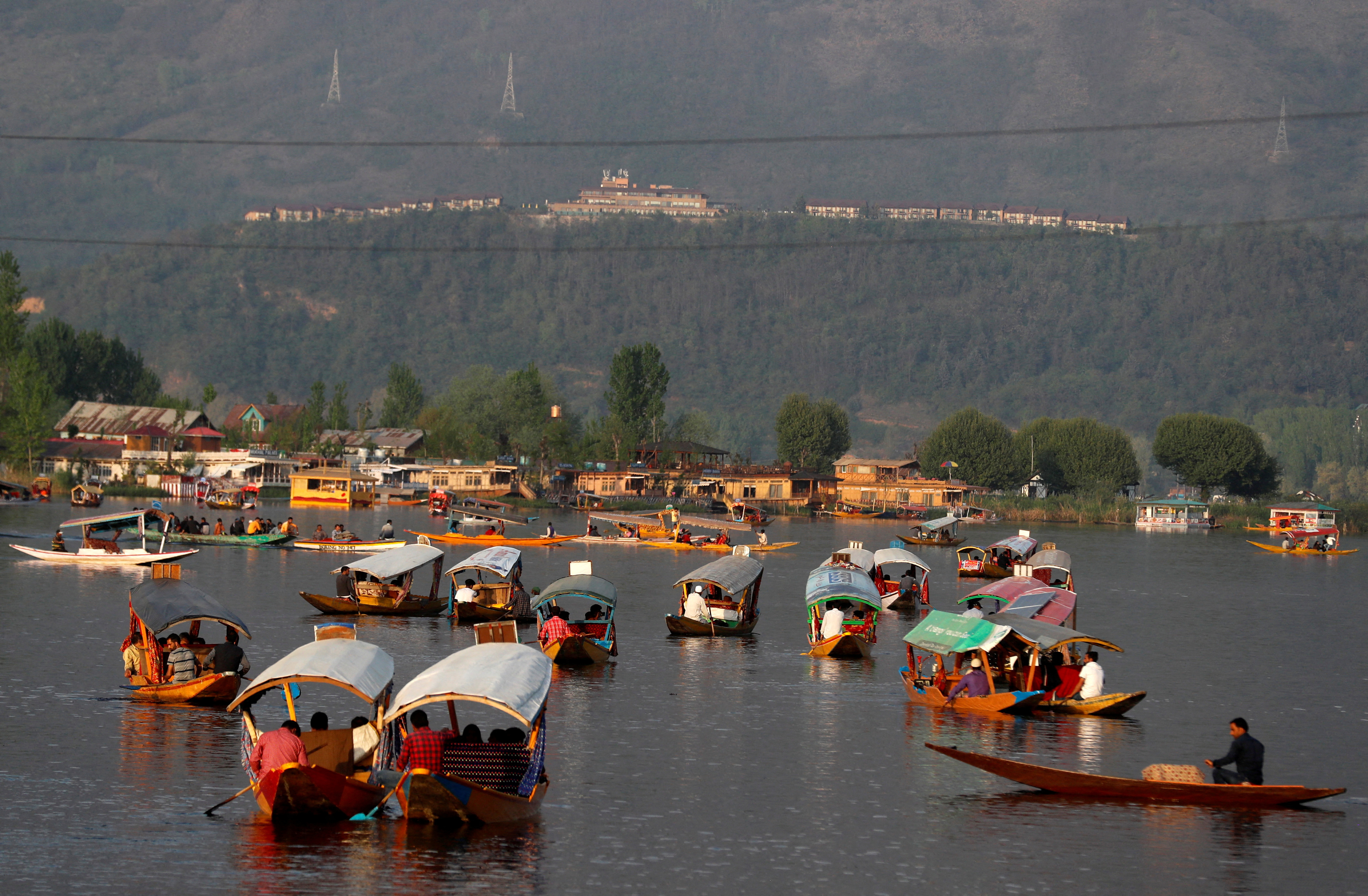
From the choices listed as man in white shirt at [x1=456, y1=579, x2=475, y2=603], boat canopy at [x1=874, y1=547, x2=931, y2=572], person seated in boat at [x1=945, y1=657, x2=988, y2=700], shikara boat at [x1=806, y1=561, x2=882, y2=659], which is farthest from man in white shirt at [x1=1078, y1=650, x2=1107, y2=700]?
man in white shirt at [x1=456, y1=579, x2=475, y2=603]

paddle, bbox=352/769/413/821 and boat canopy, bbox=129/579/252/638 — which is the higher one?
boat canopy, bbox=129/579/252/638

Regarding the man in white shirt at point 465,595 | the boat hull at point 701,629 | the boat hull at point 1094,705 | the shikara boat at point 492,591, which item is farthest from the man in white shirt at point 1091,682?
the man in white shirt at point 465,595

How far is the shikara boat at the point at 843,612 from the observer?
174ft

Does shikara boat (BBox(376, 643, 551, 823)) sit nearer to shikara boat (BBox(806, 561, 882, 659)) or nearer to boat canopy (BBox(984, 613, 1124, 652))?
boat canopy (BBox(984, 613, 1124, 652))

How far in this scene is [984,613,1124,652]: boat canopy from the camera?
139 feet

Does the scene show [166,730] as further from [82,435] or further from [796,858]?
[82,435]

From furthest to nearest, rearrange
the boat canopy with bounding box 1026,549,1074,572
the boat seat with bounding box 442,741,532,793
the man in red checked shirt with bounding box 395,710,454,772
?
the boat canopy with bounding box 1026,549,1074,572
the boat seat with bounding box 442,741,532,793
the man in red checked shirt with bounding box 395,710,454,772

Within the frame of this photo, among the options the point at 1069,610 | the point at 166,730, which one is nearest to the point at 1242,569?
the point at 1069,610

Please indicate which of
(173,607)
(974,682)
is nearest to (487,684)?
(173,607)

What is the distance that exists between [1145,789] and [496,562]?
34.0 meters

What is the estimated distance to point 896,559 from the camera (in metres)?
70.5

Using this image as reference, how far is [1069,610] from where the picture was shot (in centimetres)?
5022

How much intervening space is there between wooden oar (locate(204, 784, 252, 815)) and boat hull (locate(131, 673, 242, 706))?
9.49m

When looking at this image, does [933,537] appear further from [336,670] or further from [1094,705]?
[336,670]
